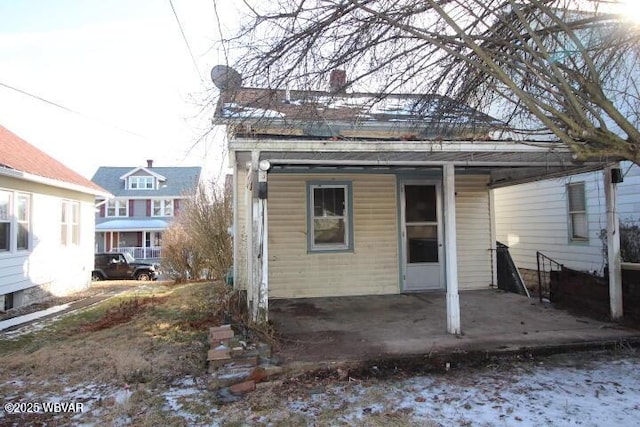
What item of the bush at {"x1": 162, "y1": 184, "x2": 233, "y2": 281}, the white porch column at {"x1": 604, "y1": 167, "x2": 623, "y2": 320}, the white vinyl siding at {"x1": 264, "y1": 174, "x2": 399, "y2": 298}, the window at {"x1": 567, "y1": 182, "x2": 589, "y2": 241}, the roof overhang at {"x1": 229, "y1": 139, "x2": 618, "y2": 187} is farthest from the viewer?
the bush at {"x1": 162, "y1": 184, "x2": 233, "y2": 281}

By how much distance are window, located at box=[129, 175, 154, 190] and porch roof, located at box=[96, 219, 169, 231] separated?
2924 millimetres

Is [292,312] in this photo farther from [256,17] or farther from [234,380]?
[256,17]

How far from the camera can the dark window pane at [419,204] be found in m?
8.70

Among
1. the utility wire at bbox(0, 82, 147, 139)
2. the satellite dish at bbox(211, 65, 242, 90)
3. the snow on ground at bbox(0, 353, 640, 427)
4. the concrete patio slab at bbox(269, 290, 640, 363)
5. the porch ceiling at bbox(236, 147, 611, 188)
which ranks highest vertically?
the utility wire at bbox(0, 82, 147, 139)

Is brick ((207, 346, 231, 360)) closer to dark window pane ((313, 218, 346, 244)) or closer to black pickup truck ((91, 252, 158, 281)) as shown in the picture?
dark window pane ((313, 218, 346, 244))

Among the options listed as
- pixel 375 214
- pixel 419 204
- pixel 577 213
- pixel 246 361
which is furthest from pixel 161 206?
pixel 246 361

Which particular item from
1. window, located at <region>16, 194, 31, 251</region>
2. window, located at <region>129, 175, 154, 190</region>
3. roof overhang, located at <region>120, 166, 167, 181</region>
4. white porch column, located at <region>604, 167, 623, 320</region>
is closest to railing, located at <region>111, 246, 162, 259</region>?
window, located at <region>129, 175, 154, 190</region>

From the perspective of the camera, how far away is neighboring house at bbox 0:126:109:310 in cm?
904

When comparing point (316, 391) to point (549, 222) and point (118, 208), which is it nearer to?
point (549, 222)

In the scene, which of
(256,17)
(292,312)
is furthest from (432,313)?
(256,17)

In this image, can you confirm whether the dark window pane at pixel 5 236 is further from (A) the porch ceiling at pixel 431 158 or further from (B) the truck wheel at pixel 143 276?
(B) the truck wheel at pixel 143 276

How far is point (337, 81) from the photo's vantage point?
5.37 m

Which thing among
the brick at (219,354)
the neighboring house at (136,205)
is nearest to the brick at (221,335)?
the brick at (219,354)

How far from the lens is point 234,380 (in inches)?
164
